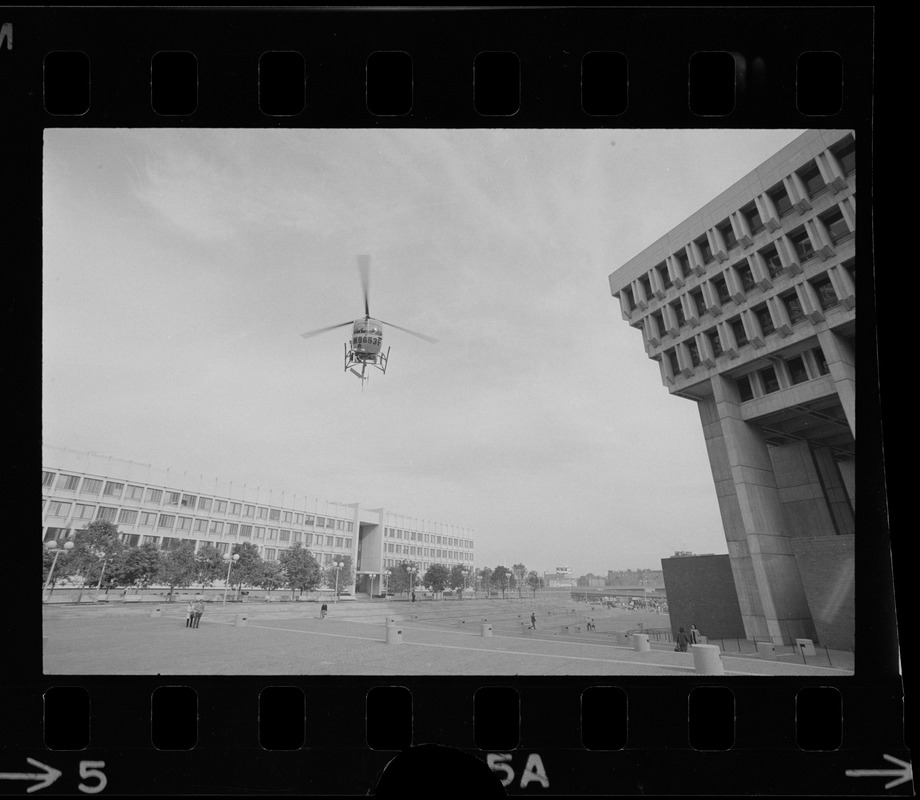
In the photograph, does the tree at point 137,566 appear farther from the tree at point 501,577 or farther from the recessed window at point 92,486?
the tree at point 501,577

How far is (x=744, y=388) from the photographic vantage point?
2750cm

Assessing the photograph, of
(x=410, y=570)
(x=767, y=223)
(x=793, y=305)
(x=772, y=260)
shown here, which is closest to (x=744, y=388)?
(x=793, y=305)

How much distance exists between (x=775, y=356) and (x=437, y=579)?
133 feet

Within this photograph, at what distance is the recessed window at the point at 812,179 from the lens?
2241 centimetres

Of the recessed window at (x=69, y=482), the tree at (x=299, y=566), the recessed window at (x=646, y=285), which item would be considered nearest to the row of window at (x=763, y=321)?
the recessed window at (x=646, y=285)

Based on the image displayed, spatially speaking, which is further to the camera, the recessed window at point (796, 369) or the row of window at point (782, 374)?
the recessed window at point (796, 369)

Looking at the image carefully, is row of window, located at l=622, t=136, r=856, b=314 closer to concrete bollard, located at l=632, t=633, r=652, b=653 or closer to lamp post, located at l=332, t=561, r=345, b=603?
concrete bollard, located at l=632, t=633, r=652, b=653

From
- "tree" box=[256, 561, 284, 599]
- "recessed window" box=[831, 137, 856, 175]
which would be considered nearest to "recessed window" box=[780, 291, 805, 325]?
"recessed window" box=[831, 137, 856, 175]

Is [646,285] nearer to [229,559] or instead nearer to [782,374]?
[782,374]
